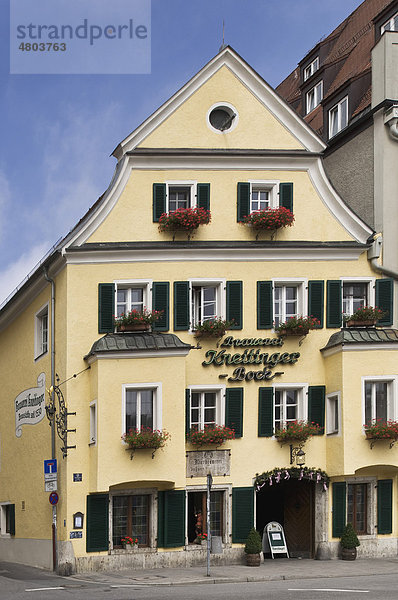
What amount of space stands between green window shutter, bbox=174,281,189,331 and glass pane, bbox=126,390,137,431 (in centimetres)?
252

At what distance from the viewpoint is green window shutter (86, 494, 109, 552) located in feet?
95.5

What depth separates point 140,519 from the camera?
97.9 feet

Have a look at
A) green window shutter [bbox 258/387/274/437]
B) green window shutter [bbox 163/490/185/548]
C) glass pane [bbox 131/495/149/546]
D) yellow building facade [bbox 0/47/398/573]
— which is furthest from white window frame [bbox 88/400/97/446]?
green window shutter [bbox 258/387/274/437]

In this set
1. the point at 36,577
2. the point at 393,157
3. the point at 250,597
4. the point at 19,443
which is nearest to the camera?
the point at 250,597

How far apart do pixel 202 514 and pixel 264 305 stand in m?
6.36

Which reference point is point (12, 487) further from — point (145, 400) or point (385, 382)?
point (385, 382)

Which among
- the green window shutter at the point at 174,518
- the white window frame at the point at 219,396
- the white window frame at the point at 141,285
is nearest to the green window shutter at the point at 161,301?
the white window frame at the point at 141,285

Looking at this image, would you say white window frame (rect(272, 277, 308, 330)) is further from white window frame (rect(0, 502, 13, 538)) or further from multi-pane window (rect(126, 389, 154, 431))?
white window frame (rect(0, 502, 13, 538))

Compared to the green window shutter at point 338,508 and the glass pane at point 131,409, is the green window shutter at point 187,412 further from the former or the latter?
the green window shutter at point 338,508

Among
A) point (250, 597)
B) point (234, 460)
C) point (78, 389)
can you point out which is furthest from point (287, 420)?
point (250, 597)

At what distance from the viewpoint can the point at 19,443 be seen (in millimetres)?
36594

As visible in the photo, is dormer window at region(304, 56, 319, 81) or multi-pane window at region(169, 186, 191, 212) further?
dormer window at region(304, 56, 319, 81)

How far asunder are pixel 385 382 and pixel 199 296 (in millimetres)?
6031

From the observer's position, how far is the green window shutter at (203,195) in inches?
1238
